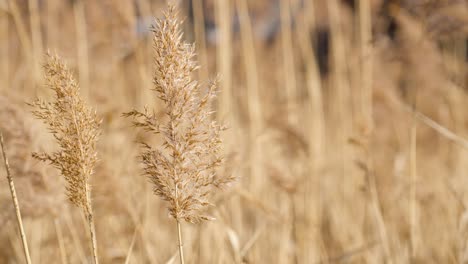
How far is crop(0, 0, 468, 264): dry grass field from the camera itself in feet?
2.24

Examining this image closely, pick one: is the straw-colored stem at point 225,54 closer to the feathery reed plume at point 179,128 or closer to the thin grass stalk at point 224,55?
the thin grass stalk at point 224,55

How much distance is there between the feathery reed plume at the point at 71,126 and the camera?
658 millimetres

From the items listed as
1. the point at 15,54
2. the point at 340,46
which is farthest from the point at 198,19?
the point at 15,54

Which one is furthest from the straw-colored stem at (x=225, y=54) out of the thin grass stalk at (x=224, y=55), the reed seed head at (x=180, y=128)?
the reed seed head at (x=180, y=128)

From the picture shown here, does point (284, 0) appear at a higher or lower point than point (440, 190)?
higher

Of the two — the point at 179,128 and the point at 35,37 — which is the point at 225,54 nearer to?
the point at 35,37

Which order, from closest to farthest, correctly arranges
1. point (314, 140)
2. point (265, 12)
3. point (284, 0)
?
point (284, 0), point (314, 140), point (265, 12)

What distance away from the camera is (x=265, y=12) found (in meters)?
2.59

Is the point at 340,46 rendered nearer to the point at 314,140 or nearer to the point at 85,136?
the point at 314,140

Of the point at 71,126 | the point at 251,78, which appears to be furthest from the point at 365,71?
the point at 71,126

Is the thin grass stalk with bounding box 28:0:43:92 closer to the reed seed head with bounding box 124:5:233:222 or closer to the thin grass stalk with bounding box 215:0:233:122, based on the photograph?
the thin grass stalk with bounding box 215:0:233:122

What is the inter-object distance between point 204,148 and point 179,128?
0.04 metres

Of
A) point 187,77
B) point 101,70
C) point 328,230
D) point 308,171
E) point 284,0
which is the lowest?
point 328,230

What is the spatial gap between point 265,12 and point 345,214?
1092 mm
